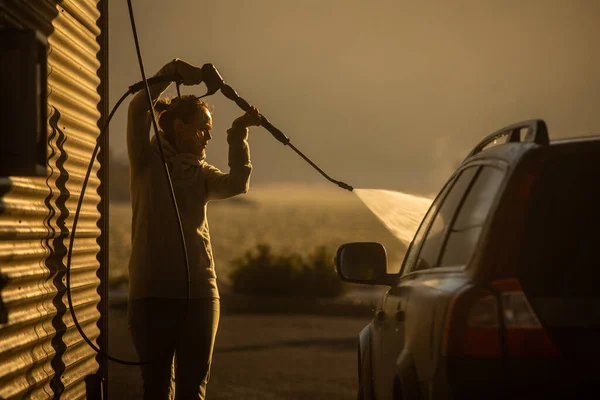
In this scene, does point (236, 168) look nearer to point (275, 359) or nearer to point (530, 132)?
point (530, 132)

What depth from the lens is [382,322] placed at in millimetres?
5293

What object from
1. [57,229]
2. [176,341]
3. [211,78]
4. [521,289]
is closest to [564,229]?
[521,289]

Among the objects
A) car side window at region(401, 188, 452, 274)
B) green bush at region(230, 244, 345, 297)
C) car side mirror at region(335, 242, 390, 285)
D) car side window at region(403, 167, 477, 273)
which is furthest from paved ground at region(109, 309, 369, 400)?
car side mirror at region(335, 242, 390, 285)

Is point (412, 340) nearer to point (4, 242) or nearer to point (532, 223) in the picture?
point (532, 223)

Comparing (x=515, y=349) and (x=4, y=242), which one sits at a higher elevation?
(x=4, y=242)

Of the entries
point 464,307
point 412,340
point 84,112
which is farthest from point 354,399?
point 464,307

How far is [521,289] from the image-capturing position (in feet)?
10.9

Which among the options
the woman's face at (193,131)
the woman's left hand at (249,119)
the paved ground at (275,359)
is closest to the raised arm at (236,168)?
the woman's left hand at (249,119)

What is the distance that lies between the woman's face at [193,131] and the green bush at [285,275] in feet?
53.1

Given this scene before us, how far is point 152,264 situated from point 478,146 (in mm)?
2059

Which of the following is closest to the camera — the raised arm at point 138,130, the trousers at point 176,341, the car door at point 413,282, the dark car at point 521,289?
the dark car at point 521,289

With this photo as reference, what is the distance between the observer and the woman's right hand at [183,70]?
655 centimetres

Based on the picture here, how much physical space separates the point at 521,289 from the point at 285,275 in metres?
19.7

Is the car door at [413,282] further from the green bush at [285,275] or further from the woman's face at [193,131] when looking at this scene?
the green bush at [285,275]
